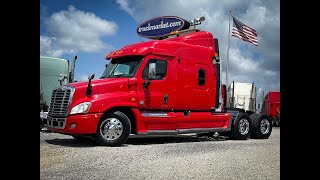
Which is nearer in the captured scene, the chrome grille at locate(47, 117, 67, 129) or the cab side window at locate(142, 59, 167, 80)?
the chrome grille at locate(47, 117, 67, 129)

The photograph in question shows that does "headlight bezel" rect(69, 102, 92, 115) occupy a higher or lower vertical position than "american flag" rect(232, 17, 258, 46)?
lower

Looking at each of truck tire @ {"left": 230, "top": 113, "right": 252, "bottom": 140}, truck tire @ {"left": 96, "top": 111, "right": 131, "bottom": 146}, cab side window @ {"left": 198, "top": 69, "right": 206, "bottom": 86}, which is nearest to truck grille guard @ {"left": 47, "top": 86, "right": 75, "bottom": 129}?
truck tire @ {"left": 96, "top": 111, "right": 131, "bottom": 146}

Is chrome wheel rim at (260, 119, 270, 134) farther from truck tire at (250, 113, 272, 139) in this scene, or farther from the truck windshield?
the truck windshield

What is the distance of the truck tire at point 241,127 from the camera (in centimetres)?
1227

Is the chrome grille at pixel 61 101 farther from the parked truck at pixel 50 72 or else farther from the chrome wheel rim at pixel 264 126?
the chrome wheel rim at pixel 264 126

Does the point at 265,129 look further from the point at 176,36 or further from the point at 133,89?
the point at 133,89

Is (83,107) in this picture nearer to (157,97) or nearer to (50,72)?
(157,97)

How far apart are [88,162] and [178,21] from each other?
803 cm

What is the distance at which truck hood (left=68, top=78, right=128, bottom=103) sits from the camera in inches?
356

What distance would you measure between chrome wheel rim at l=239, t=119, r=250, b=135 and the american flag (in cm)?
757

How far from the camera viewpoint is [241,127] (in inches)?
494

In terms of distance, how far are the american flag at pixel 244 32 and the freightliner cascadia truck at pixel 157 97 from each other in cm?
679
